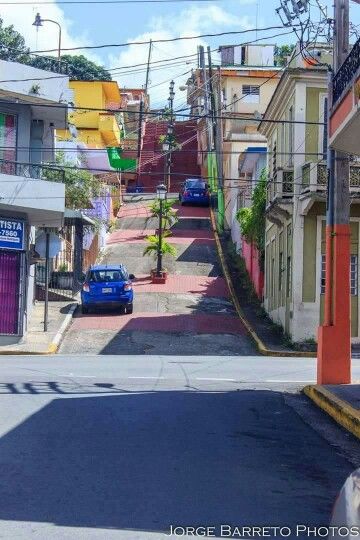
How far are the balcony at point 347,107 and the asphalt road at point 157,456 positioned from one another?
13.4 feet

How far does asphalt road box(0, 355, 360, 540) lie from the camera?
7.13 meters

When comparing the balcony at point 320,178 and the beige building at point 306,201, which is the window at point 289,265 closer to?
the beige building at point 306,201

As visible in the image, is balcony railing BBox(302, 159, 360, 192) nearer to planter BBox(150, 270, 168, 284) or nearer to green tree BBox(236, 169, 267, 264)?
green tree BBox(236, 169, 267, 264)

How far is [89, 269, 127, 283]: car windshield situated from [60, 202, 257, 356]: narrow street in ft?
3.81

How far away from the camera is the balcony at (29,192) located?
2562 centimetres

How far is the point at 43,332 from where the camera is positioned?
91.9 feet

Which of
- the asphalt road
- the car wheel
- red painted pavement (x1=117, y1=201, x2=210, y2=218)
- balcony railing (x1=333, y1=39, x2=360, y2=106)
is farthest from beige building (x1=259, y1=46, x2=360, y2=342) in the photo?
red painted pavement (x1=117, y1=201, x2=210, y2=218)

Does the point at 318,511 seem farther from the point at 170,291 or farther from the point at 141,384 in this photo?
the point at 170,291

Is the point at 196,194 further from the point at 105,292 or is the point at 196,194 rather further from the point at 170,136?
the point at 105,292

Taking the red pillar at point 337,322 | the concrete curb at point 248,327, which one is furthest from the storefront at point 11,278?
the red pillar at point 337,322

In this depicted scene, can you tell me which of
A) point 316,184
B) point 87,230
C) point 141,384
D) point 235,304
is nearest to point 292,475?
point 141,384

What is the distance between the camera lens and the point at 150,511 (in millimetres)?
7219

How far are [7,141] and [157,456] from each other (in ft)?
61.6

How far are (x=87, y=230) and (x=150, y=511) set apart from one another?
113ft
